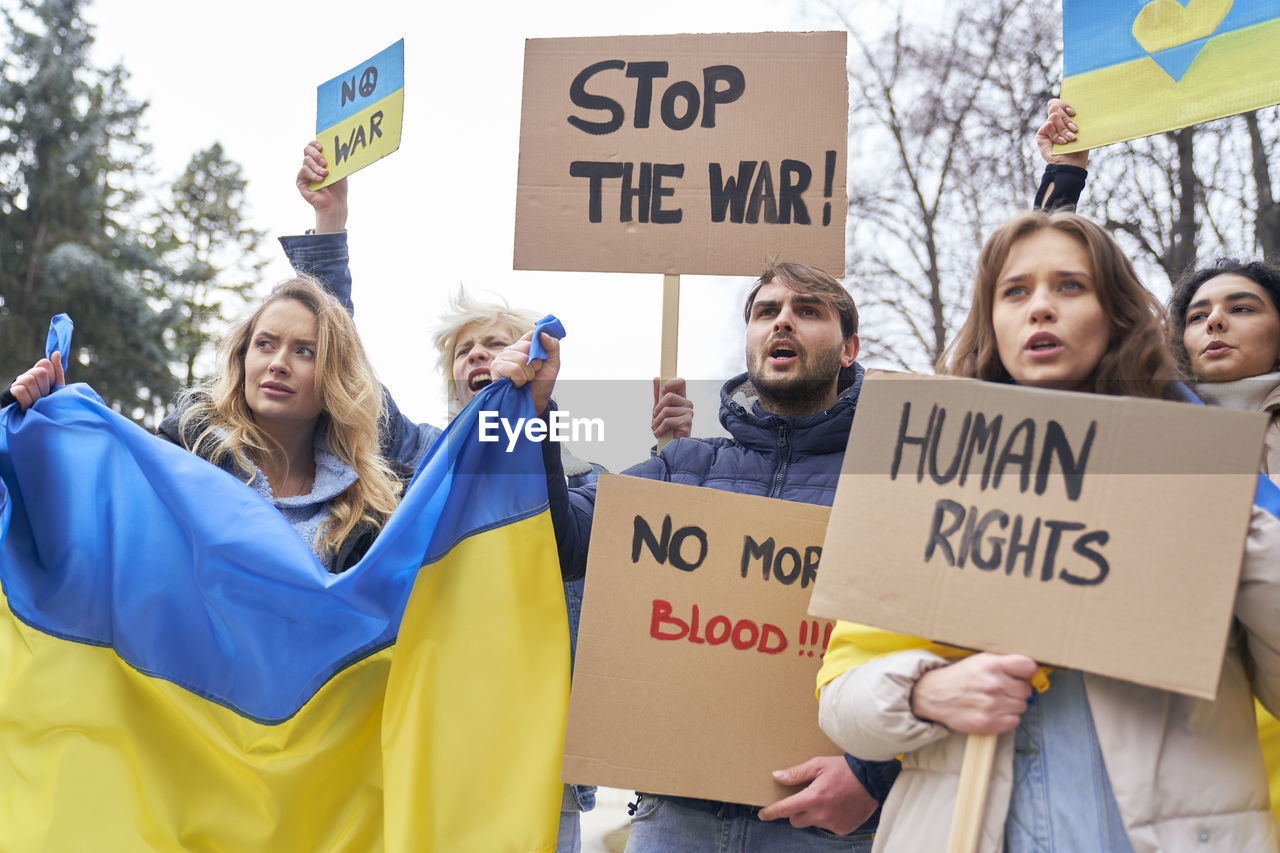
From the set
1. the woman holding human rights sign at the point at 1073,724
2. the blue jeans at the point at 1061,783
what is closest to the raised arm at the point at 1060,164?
the woman holding human rights sign at the point at 1073,724

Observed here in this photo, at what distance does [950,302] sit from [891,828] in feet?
28.7

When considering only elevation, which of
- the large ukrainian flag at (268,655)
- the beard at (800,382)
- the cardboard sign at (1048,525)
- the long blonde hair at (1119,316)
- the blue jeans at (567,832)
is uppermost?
the long blonde hair at (1119,316)

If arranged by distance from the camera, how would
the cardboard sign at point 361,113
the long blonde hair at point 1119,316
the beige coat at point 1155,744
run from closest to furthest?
the beige coat at point 1155,744
the long blonde hair at point 1119,316
the cardboard sign at point 361,113

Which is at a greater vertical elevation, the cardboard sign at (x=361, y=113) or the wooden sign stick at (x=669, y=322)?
the cardboard sign at (x=361, y=113)

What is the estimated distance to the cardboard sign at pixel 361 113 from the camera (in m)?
3.14

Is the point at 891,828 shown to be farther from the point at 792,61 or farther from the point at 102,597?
the point at 792,61

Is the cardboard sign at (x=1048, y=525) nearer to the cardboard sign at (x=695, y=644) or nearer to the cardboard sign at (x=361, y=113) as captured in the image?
the cardboard sign at (x=695, y=644)

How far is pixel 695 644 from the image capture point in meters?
2.04

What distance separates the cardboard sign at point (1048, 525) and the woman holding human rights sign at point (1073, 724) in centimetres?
8

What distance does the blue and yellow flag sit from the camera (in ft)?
7.70

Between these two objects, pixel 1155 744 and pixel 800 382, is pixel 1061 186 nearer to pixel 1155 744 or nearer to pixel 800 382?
pixel 800 382

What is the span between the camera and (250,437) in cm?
267

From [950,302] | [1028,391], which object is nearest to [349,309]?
[1028,391]

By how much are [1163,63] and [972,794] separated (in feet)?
5.94
